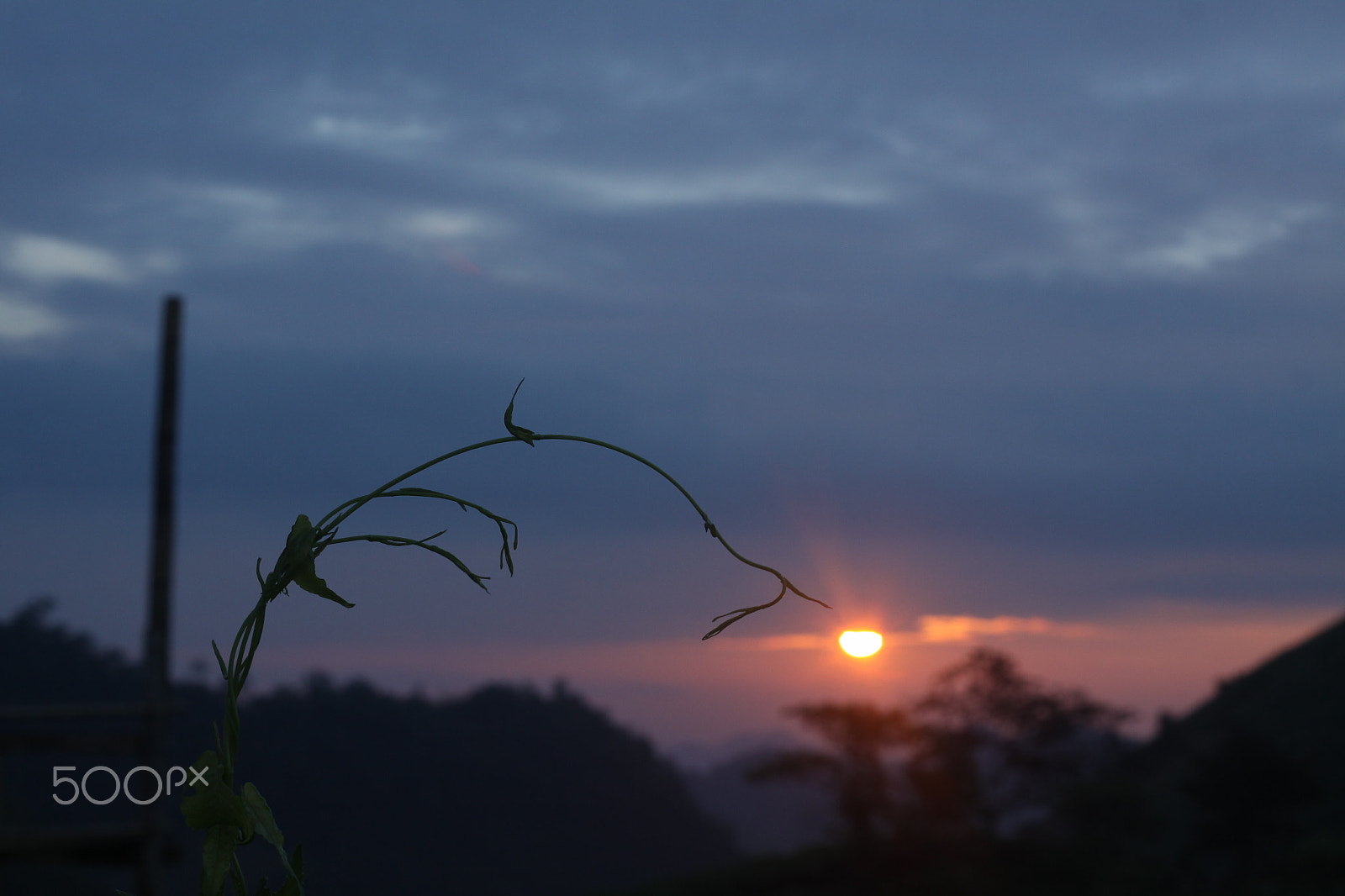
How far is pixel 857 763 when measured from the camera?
15.6m

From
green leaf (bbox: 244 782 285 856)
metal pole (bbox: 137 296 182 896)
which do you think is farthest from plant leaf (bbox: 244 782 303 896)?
metal pole (bbox: 137 296 182 896)

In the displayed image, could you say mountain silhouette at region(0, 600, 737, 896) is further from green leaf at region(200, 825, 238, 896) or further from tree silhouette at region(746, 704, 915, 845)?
green leaf at region(200, 825, 238, 896)

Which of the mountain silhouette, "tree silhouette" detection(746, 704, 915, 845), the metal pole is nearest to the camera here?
the metal pole

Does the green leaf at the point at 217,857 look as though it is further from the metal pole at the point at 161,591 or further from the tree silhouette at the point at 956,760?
the tree silhouette at the point at 956,760

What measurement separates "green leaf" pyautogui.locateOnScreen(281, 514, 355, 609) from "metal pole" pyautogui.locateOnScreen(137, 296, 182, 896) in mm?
8600

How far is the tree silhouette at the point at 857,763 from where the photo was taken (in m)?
15.6

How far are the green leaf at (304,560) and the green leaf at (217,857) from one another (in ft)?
0.39

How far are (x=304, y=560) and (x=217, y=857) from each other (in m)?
0.15

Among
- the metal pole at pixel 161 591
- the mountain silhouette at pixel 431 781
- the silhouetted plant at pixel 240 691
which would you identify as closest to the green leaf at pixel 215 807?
the silhouetted plant at pixel 240 691

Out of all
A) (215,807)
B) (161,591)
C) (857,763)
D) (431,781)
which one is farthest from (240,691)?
(431,781)

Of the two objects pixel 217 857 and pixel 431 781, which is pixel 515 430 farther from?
pixel 431 781

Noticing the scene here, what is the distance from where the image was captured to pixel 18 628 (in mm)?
20391

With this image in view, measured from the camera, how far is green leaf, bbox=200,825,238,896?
21.1 inches

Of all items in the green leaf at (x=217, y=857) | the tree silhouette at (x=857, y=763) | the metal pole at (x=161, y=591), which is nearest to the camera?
the green leaf at (x=217, y=857)
